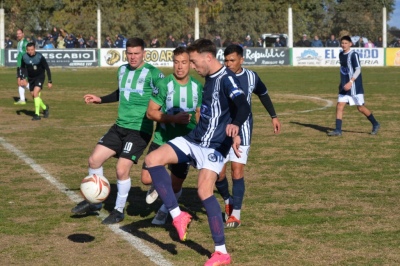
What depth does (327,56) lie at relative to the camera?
1854 inches

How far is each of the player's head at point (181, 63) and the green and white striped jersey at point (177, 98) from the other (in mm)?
104

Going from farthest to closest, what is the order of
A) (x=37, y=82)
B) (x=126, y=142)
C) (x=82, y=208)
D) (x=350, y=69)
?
(x=37, y=82) < (x=350, y=69) < (x=82, y=208) < (x=126, y=142)

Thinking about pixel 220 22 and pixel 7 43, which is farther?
pixel 220 22

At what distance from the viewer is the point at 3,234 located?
775 cm

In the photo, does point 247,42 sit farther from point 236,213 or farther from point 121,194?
point 236,213

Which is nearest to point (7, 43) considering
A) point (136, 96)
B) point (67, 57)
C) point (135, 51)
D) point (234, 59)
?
point (67, 57)

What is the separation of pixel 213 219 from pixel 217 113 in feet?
3.10

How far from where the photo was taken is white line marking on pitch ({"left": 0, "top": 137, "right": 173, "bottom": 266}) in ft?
22.5

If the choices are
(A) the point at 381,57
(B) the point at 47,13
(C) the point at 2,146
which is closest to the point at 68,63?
(B) the point at 47,13

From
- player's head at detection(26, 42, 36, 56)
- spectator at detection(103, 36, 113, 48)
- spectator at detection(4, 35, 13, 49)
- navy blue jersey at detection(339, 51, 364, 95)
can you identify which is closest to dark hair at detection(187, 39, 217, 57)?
navy blue jersey at detection(339, 51, 364, 95)

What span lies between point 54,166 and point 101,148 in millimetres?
3646

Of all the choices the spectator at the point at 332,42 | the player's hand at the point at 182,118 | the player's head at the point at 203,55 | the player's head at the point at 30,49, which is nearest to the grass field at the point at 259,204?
the player's hand at the point at 182,118

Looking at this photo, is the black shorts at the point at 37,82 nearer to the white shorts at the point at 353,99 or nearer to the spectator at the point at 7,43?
the white shorts at the point at 353,99

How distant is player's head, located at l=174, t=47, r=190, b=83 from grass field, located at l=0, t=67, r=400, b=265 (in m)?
1.61
